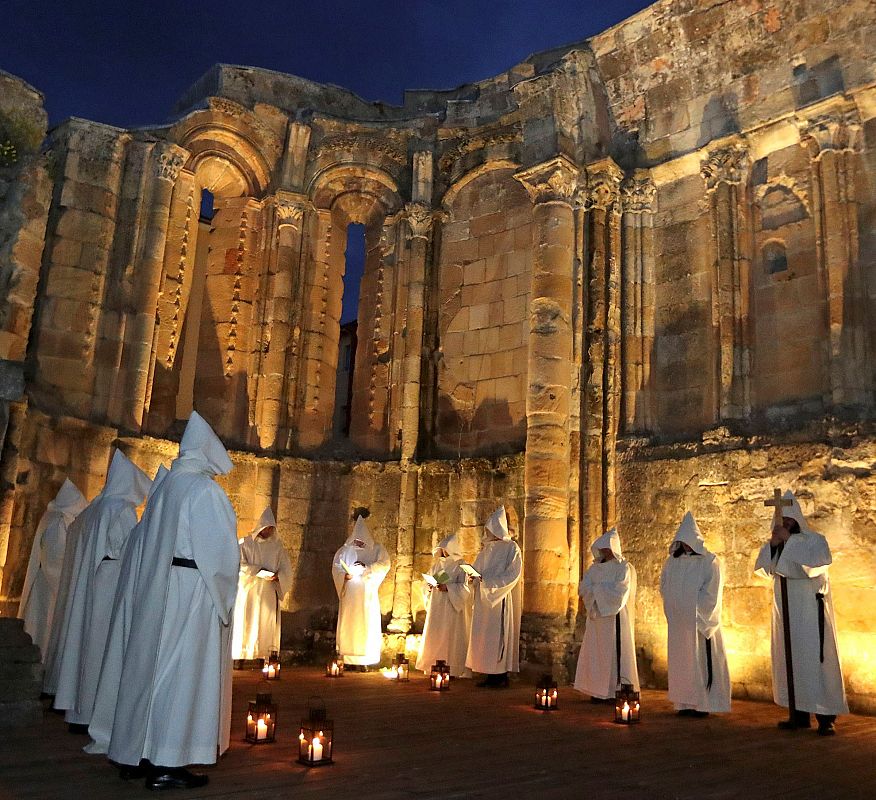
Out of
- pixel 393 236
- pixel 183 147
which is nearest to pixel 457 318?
pixel 393 236

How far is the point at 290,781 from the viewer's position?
15.9 ft

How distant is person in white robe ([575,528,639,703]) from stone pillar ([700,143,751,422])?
2.67m

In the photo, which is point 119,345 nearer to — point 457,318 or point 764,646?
point 457,318

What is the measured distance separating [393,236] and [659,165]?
4.49 meters

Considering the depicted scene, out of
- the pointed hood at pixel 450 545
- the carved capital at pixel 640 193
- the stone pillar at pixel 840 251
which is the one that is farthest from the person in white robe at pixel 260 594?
the stone pillar at pixel 840 251

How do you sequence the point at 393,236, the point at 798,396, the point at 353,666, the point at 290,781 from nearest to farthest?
the point at 290,781
the point at 798,396
the point at 353,666
the point at 393,236

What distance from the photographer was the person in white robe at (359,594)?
1172 centimetres

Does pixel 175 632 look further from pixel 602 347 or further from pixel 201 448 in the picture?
pixel 602 347

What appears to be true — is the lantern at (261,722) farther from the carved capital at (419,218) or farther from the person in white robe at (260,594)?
the carved capital at (419,218)

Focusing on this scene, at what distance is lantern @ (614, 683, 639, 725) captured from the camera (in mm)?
7625

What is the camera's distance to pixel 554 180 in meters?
12.2

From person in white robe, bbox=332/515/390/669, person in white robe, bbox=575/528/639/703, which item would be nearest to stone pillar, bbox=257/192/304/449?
person in white robe, bbox=332/515/390/669

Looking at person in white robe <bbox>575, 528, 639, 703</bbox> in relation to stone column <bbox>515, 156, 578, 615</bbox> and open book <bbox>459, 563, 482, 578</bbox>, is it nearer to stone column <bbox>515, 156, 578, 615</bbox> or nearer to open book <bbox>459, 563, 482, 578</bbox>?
stone column <bbox>515, 156, 578, 615</bbox>

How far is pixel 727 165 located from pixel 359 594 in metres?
7.56
